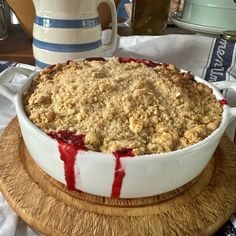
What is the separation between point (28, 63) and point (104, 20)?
0.22 metres

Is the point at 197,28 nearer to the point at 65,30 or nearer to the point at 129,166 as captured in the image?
the point at 65,30

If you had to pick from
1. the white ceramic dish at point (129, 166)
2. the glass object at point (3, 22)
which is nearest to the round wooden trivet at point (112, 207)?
the white ceramic dish at point (129, 166)

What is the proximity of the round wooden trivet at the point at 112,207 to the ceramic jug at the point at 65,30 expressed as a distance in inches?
Result: 10.4

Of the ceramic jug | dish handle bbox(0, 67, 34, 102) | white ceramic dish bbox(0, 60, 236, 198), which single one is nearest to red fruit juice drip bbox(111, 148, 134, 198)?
white ceramic dish bbox(0, 60, 236, 198)

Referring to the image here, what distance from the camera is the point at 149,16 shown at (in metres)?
0.91

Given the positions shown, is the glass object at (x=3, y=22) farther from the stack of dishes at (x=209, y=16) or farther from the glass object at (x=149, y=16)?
the stack of dishes at (x=209, y=16)

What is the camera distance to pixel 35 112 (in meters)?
0.42

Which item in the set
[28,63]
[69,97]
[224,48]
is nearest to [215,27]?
[224,48]

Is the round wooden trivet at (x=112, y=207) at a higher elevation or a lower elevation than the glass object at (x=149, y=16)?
lower

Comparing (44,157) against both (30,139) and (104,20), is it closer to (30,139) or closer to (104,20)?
(30,139)

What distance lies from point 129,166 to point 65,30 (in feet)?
1.19

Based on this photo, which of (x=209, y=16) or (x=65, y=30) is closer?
(x=65, y=30)

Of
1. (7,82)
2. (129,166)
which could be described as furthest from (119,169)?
(7,82)

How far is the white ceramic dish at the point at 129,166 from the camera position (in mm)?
349
